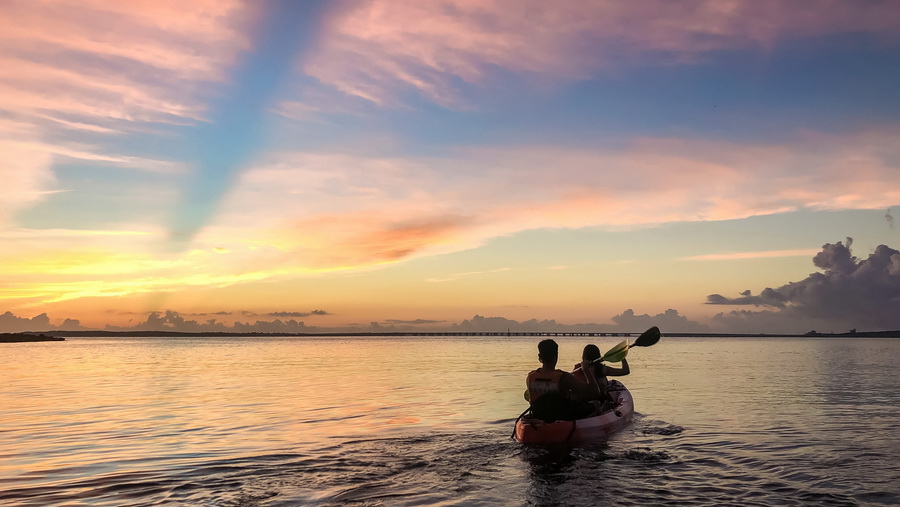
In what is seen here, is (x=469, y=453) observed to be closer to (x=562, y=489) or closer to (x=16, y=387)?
(x=562, y=489)

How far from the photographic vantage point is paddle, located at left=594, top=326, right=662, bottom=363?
21714 mm

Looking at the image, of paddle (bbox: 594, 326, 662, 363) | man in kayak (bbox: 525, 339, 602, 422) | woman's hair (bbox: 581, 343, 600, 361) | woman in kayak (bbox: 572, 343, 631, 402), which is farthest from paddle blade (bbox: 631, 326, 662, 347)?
man in kayak (bbox: 525, 339, 602, 422)

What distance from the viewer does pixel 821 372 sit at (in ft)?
166

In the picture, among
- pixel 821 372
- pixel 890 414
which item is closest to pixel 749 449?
pixel 890 414

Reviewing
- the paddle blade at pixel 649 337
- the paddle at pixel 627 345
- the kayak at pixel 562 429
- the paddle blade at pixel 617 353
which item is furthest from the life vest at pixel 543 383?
the paddle blade at pixel 649 337

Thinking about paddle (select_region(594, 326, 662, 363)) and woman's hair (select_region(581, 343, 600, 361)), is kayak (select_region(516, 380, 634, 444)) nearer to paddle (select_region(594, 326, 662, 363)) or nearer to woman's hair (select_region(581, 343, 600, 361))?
woman's hair (select_region(581, 343, 600, 361))

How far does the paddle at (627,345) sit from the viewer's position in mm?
21714

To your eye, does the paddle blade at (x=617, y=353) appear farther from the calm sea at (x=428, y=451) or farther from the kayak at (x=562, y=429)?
the kayak at (x=562, y=429)

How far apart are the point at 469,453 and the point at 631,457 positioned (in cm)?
406

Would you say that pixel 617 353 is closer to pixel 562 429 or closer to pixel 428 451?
pixel 562 429

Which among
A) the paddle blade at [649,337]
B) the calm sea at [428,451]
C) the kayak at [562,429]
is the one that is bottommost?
the calm sea at [428,451]

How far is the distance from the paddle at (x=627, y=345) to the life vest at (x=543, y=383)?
4.21 m

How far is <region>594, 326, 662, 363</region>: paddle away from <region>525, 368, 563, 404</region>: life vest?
4.21 meters

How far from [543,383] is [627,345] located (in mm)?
6321
